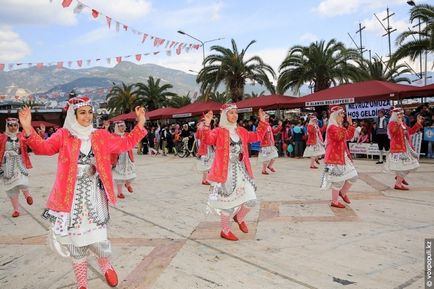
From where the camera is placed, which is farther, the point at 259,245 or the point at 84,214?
the point at 259,245

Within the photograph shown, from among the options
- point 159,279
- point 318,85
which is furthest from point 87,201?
point 318,85

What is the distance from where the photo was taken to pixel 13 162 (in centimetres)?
705

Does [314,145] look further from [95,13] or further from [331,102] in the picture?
[95,13]

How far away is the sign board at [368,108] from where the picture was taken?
15.4 m

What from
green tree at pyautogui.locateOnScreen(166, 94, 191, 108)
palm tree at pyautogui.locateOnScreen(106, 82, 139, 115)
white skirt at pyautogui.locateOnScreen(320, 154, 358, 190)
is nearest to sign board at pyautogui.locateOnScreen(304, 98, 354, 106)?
white skirt at pyautogui.locateOnScreen(320, 154, 358, 190)

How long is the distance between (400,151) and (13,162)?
7483 mm

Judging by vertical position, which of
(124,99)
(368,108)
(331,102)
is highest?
(124,99)

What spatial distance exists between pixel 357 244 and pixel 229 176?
1744 mm

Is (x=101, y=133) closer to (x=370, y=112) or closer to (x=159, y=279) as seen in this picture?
(x=159, y=279)

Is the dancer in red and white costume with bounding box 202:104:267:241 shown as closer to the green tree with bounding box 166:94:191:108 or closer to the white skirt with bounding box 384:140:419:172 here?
the white skirt with bounding box 384:140:419:172

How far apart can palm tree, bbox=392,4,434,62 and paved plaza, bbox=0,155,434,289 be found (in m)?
8.99

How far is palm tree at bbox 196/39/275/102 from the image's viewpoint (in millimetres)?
23750

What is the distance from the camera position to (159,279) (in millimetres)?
3855

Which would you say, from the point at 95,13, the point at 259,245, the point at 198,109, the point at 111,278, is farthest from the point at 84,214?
the point at 198,109
